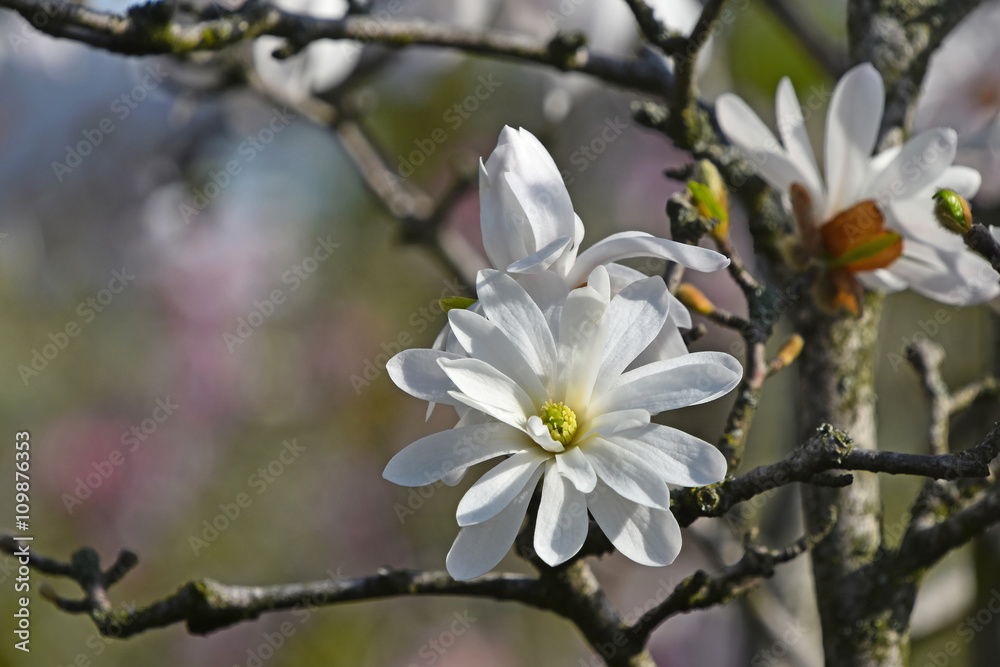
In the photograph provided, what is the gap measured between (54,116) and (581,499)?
1498mm

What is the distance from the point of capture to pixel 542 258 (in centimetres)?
51

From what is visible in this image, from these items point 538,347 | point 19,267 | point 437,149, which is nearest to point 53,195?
point 19,267

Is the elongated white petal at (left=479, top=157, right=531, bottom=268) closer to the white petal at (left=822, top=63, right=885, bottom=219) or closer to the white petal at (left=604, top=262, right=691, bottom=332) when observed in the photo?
the white petal at (left=604, top=262, right=691, bottom=332)

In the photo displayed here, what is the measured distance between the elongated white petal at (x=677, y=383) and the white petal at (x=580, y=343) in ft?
0.07

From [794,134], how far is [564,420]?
1.36ft

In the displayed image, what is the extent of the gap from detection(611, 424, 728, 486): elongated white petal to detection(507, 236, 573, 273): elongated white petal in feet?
0.41

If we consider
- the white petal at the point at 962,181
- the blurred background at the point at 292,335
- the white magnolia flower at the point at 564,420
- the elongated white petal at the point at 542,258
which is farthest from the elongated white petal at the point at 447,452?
the blurred background at the point at 292,335

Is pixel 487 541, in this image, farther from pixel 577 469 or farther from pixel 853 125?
pixel 853 125

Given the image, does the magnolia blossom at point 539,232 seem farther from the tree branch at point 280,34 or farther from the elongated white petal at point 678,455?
the tree branch at point 280,34

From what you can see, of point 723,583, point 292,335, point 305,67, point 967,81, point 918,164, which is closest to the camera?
point 723,583

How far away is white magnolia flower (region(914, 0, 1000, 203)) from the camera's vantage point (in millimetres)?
1337

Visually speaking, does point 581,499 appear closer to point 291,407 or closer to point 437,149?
point 291,407

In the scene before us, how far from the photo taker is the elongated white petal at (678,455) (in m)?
0.46

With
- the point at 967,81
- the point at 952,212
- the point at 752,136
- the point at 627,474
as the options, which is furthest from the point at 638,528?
the point at 967,81
